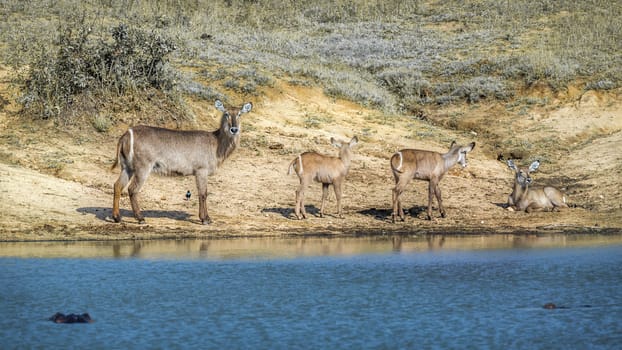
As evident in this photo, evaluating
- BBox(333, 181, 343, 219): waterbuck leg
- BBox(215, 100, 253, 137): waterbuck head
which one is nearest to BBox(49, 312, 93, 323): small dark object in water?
BBox(215, 100, 253, 137): waterbuck head

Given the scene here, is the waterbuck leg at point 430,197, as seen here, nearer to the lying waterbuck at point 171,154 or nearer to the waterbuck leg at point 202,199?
the lying waterbuck at point 171,154

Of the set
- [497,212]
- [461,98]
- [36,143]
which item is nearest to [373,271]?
[497,212]

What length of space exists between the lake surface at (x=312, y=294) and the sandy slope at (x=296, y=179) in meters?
1.58

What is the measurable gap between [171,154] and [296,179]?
4671 mm

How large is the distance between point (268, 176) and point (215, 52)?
9.77m

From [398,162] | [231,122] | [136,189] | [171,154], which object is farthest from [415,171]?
[136,189]

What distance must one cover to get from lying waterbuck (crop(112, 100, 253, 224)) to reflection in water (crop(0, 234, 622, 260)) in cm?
143

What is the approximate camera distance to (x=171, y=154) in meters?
17.8

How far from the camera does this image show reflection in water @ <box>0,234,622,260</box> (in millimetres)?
14938

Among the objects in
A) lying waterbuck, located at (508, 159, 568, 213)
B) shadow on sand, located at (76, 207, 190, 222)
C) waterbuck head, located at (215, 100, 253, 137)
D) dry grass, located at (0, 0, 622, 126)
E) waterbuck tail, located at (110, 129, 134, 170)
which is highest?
dry grass, located at (0, 0, 622, 126)

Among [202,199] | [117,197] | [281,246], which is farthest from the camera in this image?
[202,199]

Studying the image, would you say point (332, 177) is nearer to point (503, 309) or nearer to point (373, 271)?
point (373, 271)

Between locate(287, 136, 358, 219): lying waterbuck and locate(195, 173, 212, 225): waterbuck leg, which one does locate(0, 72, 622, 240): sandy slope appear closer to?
locate(195, 173, 212, 225): waterbuck leg

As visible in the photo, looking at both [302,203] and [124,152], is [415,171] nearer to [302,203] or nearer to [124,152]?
[302,203]
